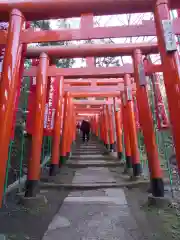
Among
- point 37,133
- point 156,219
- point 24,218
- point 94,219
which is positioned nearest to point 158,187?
point 156,219

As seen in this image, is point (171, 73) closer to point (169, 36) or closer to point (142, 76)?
point (169, 36)

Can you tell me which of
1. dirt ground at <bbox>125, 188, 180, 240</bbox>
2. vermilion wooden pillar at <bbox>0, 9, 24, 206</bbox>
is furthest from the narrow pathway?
vermilion wooden pillar at <bbox>0, 9, 24, 206</bbox>

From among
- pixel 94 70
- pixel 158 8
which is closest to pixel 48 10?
pixel 158 8

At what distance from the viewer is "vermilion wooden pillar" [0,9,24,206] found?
2.61 meters

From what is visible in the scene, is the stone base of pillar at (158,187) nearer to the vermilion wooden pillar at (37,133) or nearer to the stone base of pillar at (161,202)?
the stone base of pillar at (161,202)

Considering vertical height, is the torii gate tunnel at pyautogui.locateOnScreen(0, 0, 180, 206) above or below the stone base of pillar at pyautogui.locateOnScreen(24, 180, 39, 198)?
above

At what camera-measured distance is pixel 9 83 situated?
9.02 feet

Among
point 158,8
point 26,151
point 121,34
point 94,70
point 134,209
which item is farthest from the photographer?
point 26,151

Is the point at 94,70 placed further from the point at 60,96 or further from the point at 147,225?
the point at 147,225

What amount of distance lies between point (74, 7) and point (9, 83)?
1379 mm

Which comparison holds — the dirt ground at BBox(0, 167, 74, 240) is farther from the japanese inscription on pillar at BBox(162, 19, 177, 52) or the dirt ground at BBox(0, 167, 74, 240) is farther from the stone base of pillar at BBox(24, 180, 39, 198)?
the japanese inscription on pillar at BBox(162, 19, 177, 52)

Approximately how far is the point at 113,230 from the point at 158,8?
9.88ft

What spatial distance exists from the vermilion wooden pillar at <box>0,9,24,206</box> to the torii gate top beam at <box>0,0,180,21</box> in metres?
0.13

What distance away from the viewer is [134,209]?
3.72m
